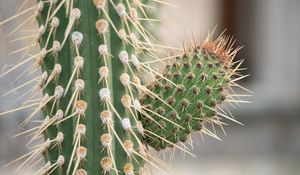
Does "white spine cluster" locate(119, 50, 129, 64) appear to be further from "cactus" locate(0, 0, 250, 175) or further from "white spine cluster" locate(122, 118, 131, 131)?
"white spine cluster" locate(122, 118, 131, 131)

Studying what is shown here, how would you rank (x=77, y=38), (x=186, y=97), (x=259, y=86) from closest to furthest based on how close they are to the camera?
(x=77, y=38)
(x=186, y=97)
(x=259, y=86)

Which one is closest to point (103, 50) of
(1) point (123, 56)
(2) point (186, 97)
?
(1) point (123, 56)

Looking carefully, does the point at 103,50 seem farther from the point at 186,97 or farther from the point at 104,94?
the point at 186,97

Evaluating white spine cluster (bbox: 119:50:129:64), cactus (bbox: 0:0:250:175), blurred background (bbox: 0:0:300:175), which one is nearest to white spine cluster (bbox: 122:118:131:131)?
cactus (bbox: 0:0:250:175)

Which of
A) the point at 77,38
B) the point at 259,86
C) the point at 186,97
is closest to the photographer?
the point at 77,38

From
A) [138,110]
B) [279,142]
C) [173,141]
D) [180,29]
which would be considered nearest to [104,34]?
[138,110]

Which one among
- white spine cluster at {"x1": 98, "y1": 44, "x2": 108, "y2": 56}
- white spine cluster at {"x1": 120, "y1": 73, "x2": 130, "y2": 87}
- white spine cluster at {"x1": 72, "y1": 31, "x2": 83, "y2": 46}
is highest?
white spine cluster at {"x1": 72, "y1": 31, "x2": 83, "y2": 46}

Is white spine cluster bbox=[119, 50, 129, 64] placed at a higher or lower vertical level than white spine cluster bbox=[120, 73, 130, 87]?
higher

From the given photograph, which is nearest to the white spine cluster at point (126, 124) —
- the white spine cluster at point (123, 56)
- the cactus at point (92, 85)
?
the cactus at point (92, 85)
